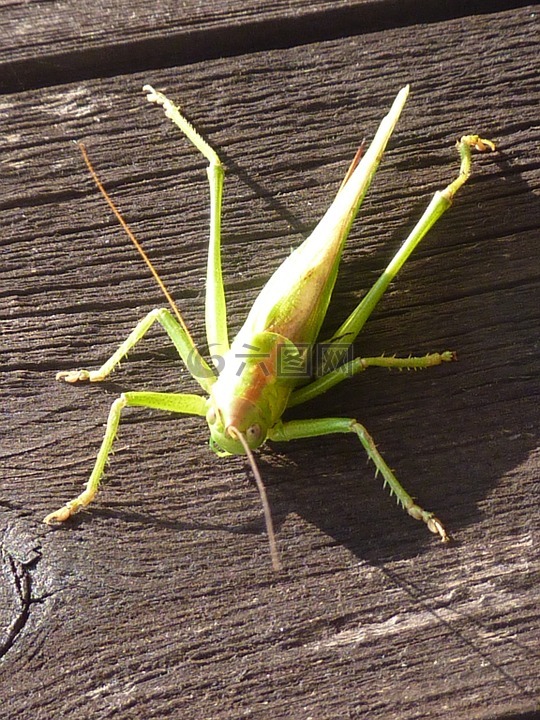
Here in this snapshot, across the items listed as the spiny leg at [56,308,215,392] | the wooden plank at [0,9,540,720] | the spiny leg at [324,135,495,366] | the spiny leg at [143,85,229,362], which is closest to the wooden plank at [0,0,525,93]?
the wooden plank at [0,9,540,720]

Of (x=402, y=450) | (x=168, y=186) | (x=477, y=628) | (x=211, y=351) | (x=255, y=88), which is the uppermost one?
(x=255, y=88)

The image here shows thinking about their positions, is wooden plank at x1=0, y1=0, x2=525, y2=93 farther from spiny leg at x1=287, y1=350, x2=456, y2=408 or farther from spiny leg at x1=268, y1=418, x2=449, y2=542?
spiny leg at x1=268, y1=418, x2=449, y2=542

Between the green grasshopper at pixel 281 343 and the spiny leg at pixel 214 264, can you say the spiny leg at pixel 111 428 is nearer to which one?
the green grasshopper at pixel 281 343

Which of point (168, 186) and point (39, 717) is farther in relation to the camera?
point (168, 186)

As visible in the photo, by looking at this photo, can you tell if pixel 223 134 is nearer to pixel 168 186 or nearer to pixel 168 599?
pixel 168 186

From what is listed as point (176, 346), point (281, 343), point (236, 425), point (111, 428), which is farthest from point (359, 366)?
point (111, 428)

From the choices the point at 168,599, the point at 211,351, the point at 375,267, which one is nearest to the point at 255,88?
the point at 375,267

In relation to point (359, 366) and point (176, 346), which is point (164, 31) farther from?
point (359, 366)
